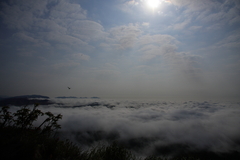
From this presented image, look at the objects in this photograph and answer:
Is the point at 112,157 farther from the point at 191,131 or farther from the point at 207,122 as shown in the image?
the point at 207,122

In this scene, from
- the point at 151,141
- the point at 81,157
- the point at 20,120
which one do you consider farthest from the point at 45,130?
the point at 151,141

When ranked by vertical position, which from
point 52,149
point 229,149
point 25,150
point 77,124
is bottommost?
point 229,149

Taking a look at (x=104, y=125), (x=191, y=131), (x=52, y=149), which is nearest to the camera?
(x=52, y=149)

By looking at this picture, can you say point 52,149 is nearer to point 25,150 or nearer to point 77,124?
point 25,150

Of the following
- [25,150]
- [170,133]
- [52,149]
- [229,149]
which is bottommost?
[229,149]

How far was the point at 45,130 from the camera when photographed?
7410mm

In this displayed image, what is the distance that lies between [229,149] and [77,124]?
196936 millimetres

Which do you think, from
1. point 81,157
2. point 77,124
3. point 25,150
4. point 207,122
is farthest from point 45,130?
point 207,122

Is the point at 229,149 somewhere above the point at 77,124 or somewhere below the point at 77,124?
below

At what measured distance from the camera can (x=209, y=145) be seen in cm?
13138

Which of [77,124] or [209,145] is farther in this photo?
[77,124]

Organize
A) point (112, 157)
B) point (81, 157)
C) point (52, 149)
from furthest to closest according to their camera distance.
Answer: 1. point (112, 157)
2. point (81, 157)
3. point (52, 149)

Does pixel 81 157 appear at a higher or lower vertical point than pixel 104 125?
higher

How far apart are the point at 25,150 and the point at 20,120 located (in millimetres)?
2362
